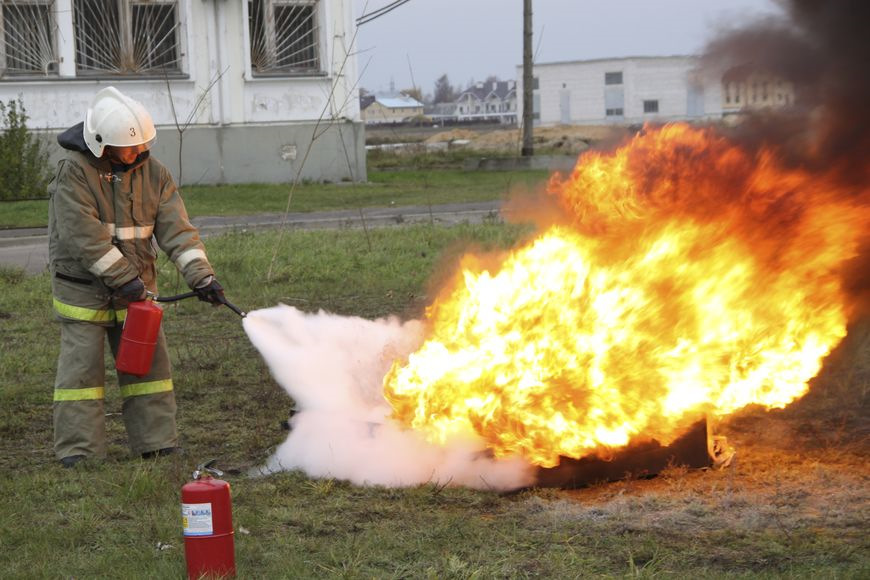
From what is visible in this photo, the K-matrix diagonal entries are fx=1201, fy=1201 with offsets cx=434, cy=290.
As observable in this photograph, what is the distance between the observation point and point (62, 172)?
6449mm

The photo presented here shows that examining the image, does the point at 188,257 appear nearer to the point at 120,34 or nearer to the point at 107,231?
the point at 107,231

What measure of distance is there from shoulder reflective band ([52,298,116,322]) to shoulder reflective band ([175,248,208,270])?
48 centimetres

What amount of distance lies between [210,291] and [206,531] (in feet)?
7.95

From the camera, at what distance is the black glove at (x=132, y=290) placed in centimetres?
641

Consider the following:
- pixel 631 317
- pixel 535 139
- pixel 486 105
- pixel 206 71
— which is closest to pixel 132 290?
pixel 631 317

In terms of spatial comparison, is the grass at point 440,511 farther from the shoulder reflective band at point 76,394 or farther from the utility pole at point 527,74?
the utility pole at point 527,74

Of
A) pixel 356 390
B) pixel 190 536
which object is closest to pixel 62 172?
pixel 356 390

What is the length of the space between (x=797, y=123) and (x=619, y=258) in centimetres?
114

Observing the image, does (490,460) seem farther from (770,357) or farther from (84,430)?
(84,430)

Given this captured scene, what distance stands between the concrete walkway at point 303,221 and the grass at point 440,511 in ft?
25.5

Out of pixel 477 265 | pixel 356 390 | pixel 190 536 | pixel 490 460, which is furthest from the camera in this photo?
pixel 356 390

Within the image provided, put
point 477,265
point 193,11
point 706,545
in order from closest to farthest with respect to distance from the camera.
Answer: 1. point 706,545
2. point 477,265
3. point 193,11

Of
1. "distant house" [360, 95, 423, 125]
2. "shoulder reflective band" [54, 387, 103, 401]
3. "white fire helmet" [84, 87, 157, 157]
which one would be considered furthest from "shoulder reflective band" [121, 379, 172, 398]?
"distant house" [360, 95, 423, 125]

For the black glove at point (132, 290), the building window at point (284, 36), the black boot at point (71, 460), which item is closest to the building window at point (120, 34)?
the building window at point (284, 36)
